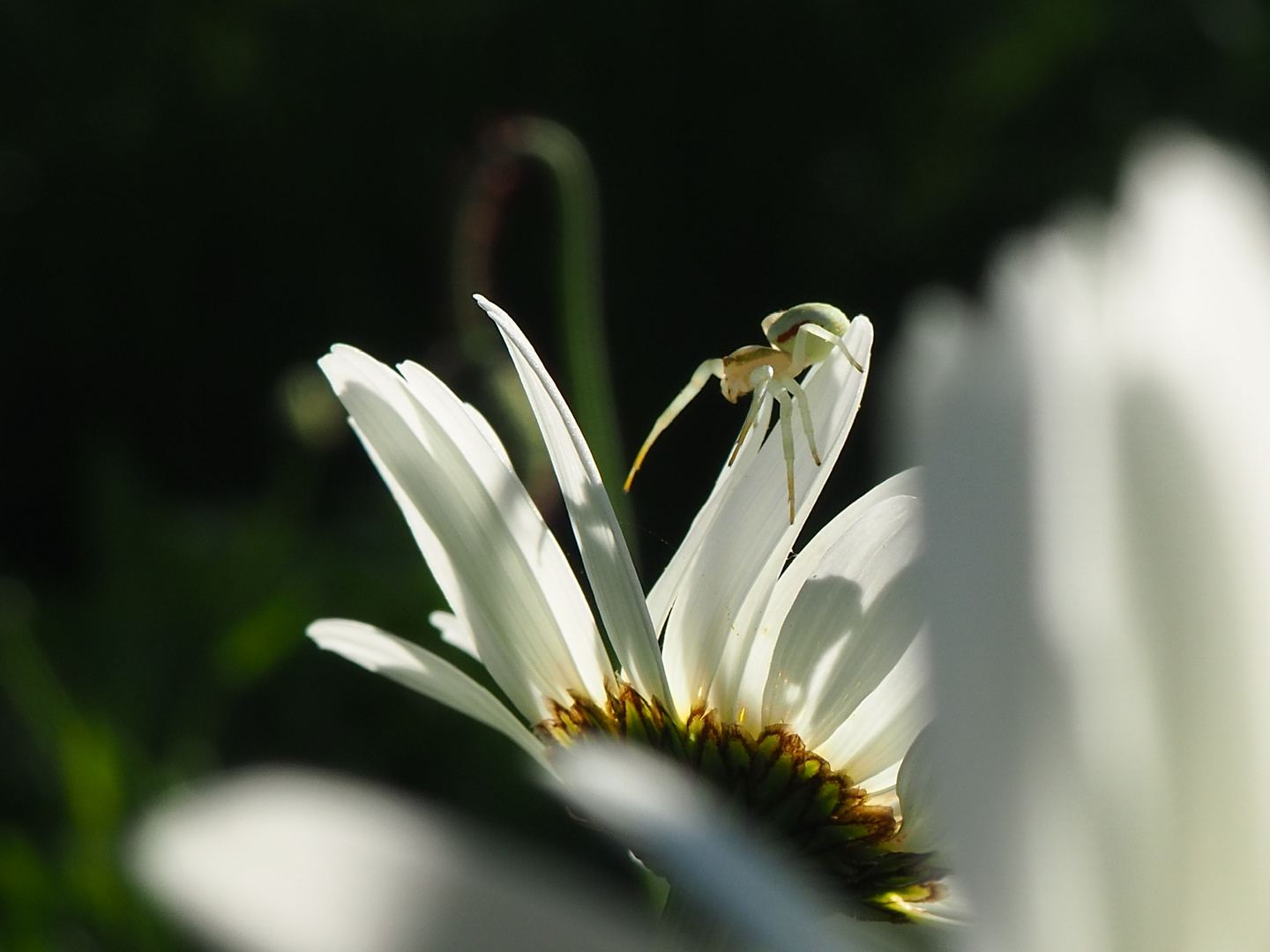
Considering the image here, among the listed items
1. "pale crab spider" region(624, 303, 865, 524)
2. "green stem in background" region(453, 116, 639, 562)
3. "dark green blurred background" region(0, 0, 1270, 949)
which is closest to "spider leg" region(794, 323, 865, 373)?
"pale crab spider" region(624, 303, 865, 524)

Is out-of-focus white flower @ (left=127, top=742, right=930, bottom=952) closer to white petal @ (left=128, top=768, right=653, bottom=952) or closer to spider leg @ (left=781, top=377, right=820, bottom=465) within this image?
white petal @ (left=128, top=768, right=653, bottom=952)

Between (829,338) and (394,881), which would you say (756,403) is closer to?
(829,338)

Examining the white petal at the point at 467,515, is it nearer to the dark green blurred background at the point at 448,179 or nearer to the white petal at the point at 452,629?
the white petal at the point at 452,629

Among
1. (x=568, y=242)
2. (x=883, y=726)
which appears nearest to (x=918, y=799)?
(x=883, y=726)

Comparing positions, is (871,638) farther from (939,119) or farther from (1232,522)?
(939,119)

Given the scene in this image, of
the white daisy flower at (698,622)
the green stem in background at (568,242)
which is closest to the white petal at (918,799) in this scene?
the white daisy flower at (698,622)
